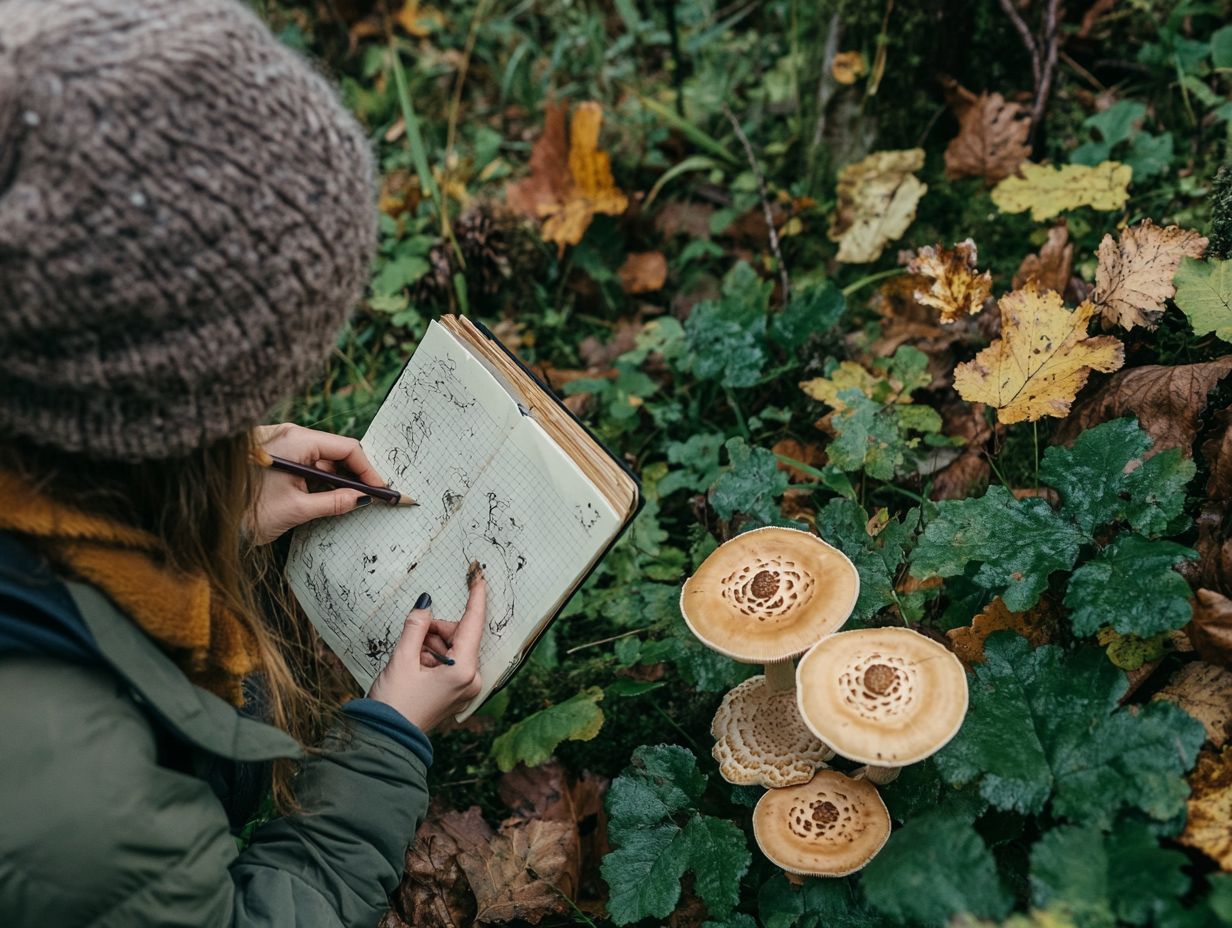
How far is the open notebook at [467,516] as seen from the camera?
5.97 feet

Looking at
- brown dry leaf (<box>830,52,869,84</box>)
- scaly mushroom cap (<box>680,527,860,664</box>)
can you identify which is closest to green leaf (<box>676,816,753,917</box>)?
scaly mushroom cap (<box>680,527,860,664</box>)

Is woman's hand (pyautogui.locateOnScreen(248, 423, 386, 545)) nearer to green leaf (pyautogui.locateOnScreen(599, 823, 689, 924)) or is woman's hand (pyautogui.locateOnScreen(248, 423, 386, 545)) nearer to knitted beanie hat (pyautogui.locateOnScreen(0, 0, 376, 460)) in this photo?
knitted beanie hat (pyautogui.locateOnScreen(0, 0, 376, 460))

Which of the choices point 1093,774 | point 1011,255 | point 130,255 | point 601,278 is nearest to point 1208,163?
point 1011,255

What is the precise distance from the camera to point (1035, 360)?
2121 millimetres

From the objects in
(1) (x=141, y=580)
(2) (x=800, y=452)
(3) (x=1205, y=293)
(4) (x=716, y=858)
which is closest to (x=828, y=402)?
(2) (x=800, y=452)

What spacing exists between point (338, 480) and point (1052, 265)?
2.04 meters

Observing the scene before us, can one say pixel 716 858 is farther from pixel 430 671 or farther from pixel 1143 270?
pixel 1143 270

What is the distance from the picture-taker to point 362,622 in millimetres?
2100

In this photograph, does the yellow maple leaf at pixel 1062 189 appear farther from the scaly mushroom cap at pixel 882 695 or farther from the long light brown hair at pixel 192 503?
the long light brown hair at pixel 192 503

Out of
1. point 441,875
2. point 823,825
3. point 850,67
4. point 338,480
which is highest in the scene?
point 850,67

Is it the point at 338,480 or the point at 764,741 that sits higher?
the point at 338,480

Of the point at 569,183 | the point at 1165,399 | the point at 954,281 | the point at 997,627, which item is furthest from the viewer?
the point at 569,183

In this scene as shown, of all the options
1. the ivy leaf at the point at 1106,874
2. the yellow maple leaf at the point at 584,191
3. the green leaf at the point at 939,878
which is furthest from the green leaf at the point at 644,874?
the yellow maple leaf at the point at 584,191

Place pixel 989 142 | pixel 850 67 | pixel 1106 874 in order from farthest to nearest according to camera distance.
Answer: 1. pixel 850 67
2. pixel 989 142
3. pixel 1106 874
